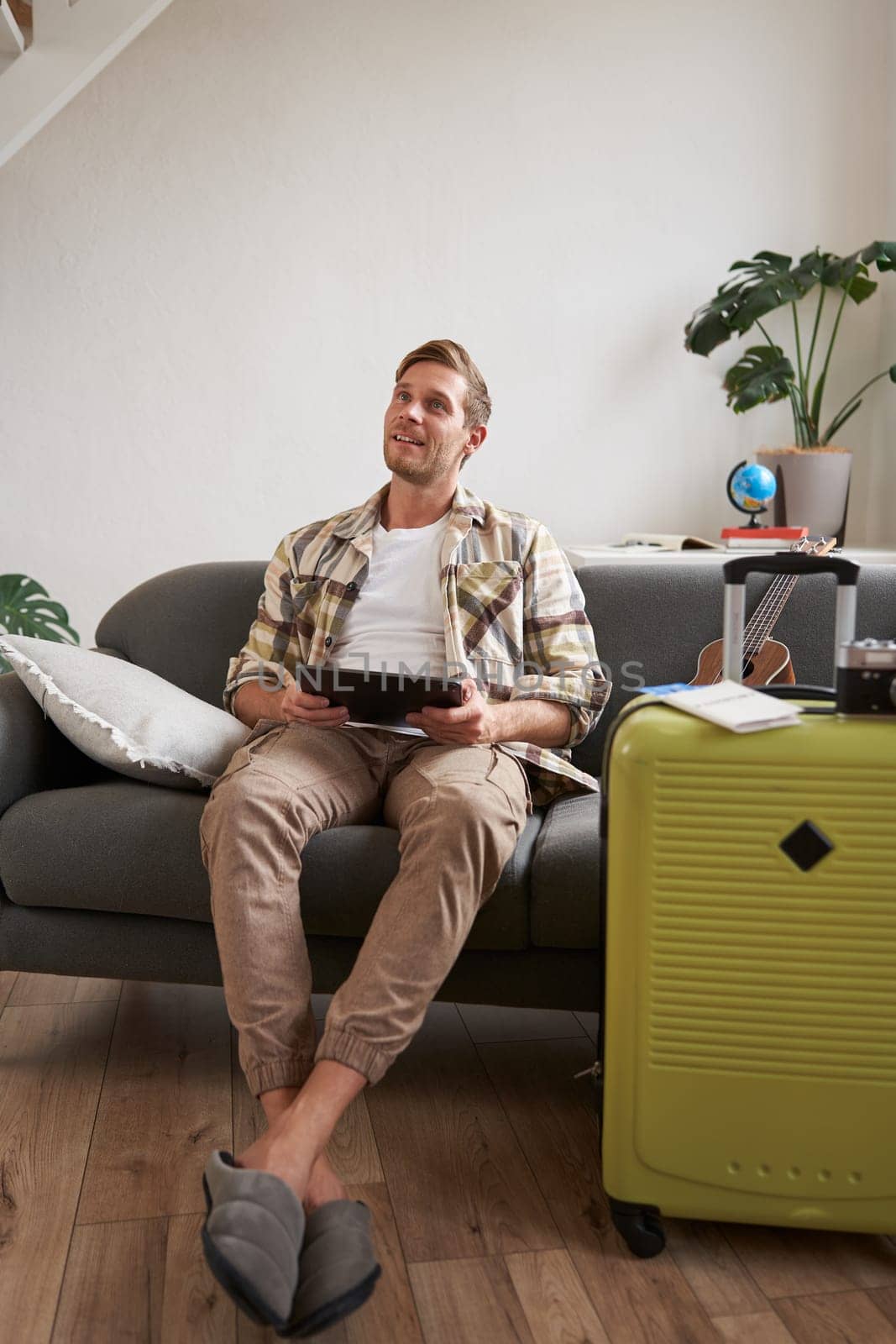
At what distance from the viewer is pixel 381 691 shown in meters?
1.64

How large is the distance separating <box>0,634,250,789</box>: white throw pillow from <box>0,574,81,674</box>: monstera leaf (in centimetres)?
97

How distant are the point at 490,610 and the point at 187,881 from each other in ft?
2.23

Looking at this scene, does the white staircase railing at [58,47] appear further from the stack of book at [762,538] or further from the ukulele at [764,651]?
the ukulele at [764,651]

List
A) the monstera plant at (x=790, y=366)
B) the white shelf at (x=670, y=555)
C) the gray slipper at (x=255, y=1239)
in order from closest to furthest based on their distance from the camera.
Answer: the gray slipper at (x=255, y=1239), the white shelf at (x=670, y=555), the monstera plant at (x=790, y=366)

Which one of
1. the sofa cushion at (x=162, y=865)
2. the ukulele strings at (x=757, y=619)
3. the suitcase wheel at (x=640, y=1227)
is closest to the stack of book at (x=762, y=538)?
the ukulele strings at (x=757, y=619)

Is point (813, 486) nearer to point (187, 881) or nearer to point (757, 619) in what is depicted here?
point (757, 619)

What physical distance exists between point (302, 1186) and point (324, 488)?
230 cm

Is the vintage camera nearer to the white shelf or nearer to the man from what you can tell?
the man

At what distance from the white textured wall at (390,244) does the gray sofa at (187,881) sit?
1.31 m

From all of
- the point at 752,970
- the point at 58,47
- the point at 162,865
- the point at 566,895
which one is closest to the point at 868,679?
the point at 752,970

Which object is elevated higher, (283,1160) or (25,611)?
(25,611)

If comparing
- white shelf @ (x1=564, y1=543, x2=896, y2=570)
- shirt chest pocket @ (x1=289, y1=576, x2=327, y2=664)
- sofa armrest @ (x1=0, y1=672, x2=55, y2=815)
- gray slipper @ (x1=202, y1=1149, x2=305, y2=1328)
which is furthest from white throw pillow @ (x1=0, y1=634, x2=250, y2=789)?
white shelf @ (x1=564, y1=543, x2=896, y2=570)

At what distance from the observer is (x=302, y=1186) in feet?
4.18

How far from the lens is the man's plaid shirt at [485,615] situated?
198 cm
